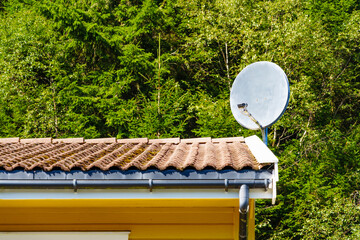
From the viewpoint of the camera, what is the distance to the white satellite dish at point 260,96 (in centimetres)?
399

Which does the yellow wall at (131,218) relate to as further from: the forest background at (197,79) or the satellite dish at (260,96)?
the forest background at (197,79)

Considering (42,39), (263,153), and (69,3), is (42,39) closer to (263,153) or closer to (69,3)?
(69,3)

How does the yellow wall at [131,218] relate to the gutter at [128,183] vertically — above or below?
below

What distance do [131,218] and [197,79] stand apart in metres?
11.5

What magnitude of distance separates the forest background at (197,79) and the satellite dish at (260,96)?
18.3 ft

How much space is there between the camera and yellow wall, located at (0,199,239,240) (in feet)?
10.6

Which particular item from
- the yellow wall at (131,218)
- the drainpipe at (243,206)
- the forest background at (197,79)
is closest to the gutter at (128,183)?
the drainpipe at (243,206)

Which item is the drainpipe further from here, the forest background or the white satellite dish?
the forest background

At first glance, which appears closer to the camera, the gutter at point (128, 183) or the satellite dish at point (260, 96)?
the gutter at point (128, 183)

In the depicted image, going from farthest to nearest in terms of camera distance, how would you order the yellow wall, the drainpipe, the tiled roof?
the yellow wall < the tiled roof < the drainpipe

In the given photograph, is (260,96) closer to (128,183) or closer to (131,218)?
(131,218)

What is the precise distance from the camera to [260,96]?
429cm

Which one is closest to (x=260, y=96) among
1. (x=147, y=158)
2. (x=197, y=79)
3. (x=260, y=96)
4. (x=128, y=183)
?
(x=260, y=96)

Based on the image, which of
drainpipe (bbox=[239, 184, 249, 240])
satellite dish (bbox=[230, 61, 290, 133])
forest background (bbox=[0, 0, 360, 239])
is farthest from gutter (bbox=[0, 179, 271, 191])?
forest background (bbox=[0, 0, 360, 239])
